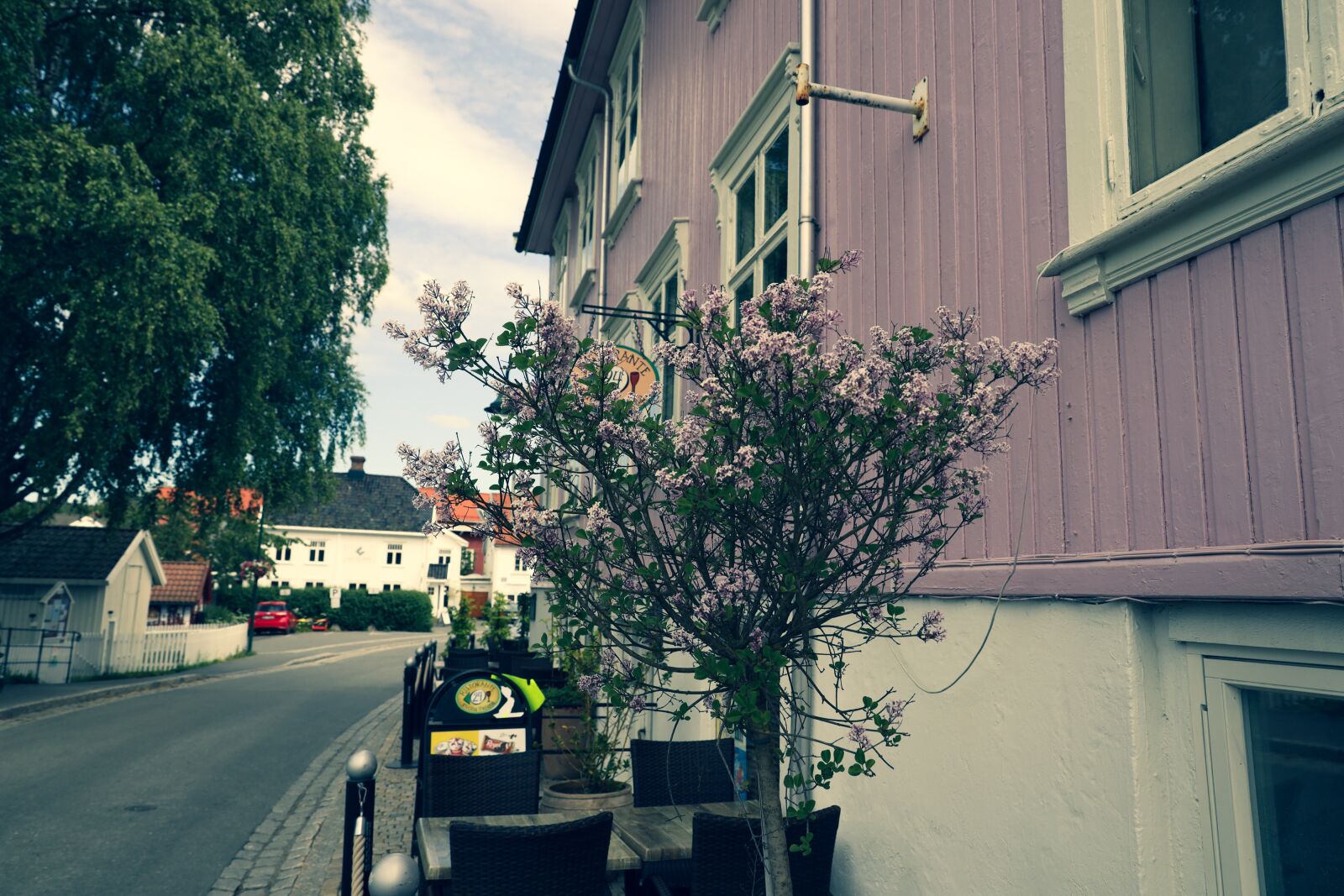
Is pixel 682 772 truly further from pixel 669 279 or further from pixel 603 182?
pixel 603 182

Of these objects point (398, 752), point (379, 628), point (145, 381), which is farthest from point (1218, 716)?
point (379, 628)

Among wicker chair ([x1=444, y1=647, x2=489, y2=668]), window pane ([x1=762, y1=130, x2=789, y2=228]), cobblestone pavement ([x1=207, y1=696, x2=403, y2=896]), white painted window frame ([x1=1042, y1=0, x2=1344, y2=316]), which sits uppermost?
window pane ([x1=762, y1=130, x2=789, y2=228])

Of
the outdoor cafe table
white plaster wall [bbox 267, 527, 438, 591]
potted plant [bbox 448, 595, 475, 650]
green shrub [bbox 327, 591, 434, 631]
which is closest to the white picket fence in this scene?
potted plant [bbox 448, 595, 475, 650]

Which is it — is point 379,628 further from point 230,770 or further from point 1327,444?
point 1327,444

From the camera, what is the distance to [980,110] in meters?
3.95

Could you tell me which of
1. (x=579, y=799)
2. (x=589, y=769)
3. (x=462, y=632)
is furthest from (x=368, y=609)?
(x=579, y=799)

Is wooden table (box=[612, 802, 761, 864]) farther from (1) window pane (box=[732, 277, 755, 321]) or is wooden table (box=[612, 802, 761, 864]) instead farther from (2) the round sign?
(1) window pane (box=[732, 277, 755, 321])

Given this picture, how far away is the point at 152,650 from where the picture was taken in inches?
963

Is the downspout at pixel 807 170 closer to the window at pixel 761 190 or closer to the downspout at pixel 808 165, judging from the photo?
the downspout at pixel 808 165

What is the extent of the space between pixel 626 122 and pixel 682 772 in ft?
31.5

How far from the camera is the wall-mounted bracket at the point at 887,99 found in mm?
4430

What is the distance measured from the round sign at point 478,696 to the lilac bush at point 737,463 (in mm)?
3873

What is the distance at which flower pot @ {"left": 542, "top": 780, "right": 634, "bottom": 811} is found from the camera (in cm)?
700

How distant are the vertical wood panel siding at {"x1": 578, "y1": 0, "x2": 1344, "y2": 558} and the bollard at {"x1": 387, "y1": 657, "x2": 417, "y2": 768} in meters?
7.46
